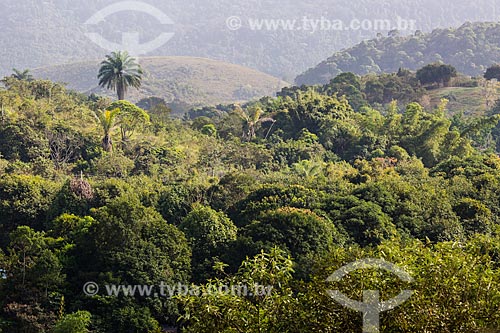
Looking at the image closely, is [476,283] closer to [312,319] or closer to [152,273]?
[312,319]

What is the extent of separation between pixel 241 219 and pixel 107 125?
667 inches

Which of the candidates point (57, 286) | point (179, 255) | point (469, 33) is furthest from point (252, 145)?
point (469, 33)

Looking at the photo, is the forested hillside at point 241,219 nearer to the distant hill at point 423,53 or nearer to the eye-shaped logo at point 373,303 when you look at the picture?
the eye-shaped logo at point 373,303

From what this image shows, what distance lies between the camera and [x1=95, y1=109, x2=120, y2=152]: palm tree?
1630 inches

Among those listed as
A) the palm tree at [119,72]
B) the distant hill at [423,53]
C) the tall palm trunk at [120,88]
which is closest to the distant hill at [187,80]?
the distant hill at [423,53]

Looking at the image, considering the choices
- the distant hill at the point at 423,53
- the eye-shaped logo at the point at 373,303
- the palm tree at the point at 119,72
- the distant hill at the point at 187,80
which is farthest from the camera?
the distant hill at the point at 187,80

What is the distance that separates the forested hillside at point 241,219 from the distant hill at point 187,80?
99.6m

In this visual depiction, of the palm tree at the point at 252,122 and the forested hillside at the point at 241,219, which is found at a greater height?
the palm tree at the point at 252,122

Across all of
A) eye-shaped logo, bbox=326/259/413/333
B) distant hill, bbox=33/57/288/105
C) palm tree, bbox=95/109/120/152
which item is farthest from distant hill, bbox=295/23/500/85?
eye-shaped logo, bbox=326/259/413/333

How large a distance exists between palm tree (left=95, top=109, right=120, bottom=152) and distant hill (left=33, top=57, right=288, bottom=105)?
103935 mm

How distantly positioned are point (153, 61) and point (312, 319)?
184100 mm

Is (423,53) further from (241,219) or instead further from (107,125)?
(241,219)

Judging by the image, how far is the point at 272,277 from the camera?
11.5 m

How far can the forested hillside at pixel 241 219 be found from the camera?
11.2 m
